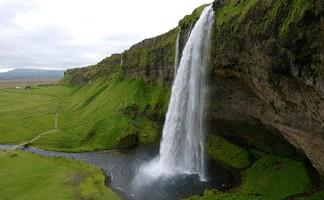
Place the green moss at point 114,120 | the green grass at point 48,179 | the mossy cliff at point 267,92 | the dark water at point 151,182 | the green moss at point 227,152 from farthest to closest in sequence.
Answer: the green moss at point 114,120, the green moss at point 227,152, the green grass at point 48,179, the dark water at point 151,182, the mossy cliff at point 267,92

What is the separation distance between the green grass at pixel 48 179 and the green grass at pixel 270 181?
1430 cm

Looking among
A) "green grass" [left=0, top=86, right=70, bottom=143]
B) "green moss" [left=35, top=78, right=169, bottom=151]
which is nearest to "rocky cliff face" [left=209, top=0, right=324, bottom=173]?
"green moss" [left=35, top=78, right=169, bottom=151]

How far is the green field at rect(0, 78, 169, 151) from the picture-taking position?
79812 mm

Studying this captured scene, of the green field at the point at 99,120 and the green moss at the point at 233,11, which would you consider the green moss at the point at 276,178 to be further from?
the green field at the point at 99,120

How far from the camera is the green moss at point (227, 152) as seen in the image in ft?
194

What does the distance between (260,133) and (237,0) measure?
18.9m

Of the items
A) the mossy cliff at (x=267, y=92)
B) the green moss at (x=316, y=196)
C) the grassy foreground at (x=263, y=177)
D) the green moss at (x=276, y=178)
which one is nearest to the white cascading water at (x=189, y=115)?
the mossy cliff at (x=267, y=92)

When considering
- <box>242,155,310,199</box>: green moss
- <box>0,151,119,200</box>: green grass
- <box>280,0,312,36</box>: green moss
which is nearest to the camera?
<box>280,0,312,36</box>: green moss

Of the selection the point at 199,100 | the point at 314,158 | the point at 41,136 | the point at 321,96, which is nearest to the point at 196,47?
the point at 199,100

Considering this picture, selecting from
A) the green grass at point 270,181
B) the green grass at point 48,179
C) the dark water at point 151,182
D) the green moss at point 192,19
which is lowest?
the green grass at point 48,179

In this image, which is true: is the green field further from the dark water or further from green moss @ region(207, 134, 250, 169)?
green moss @ region(207, 134, 250, 169)

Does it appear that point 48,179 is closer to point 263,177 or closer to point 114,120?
point 263,177

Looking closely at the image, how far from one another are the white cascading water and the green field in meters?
14.4

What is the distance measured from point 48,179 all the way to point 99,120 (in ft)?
111
